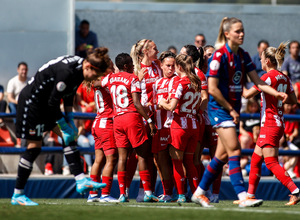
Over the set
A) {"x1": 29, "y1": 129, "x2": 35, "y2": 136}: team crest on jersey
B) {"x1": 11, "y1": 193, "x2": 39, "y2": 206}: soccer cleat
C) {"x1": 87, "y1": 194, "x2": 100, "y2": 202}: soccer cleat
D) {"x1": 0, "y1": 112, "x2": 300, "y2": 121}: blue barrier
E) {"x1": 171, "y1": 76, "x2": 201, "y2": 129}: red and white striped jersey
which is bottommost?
{"x1": 87, "y1": 194, "x2": 100, "y2": 202}: soccer cleat

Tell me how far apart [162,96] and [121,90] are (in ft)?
2.18

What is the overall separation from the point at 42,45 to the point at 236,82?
24.9 ft

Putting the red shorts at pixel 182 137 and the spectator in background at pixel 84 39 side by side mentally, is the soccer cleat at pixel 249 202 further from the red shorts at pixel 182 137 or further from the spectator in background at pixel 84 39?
the spectator in background at pixel 84 39

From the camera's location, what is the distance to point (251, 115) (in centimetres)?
1202

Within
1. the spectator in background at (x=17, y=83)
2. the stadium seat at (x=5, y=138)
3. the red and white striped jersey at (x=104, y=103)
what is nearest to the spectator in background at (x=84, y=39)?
the spectator in background at (x=17, y=83)

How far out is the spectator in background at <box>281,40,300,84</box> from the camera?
1455 centimetres

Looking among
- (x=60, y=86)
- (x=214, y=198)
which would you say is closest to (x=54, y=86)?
(x=60, y=86)

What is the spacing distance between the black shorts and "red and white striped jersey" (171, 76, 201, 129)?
2.06 meters

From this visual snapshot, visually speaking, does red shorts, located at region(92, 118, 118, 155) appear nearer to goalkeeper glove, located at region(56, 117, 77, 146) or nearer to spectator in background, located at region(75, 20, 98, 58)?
goalkeeper glove, located at region(56, 117, 77, 146)

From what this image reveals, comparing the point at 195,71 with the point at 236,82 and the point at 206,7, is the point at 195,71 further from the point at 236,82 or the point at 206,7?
the point at 206,7

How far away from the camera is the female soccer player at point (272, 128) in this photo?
835 cm

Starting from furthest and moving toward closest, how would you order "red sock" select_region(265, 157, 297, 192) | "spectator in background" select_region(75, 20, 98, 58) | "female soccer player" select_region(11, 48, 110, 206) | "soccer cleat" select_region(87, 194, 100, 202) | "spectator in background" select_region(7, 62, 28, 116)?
"spectator in background" select_region(75, 20, 98, 58)
"spectator in background" select_region(7, 62, 28, 116)
"soccer cleat" select_region(87, 194, 100, 202)
"red sock" select_region(265, 157, 297, 192)
"female soccer player" select_region(11, 48, 110, 206)

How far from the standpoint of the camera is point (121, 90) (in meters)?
8.78

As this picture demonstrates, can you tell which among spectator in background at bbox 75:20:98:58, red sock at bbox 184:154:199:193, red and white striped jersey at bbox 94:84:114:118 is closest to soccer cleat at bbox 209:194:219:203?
red sock at bbox 184:154:199:193
